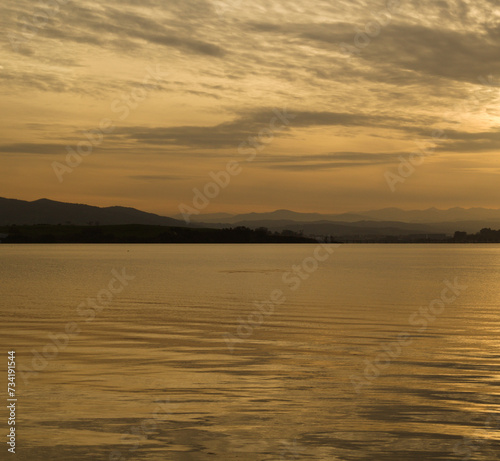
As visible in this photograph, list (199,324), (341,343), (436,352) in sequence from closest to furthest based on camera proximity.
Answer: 1. (436,352)
2. (341,343)
3. (199,324)

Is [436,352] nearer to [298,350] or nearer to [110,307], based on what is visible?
[298,350]

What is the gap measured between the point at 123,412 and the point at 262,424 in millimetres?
3648

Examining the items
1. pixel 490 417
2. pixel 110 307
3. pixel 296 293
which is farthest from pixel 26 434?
pixel 296 293

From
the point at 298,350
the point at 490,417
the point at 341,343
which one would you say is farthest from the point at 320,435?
the point at 341,343

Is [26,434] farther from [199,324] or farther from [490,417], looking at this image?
[199,324]

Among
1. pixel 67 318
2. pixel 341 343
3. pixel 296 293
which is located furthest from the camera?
pixel 296 293

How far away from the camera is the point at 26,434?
15.5 m

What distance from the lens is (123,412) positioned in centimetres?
1766

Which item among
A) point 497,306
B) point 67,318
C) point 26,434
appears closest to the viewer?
point 26,434

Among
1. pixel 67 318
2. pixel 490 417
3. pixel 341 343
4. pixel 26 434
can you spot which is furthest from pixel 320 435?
pixel 67 318

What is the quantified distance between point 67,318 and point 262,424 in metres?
25.9

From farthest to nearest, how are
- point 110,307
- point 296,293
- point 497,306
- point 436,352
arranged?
point 296,293 < point 497,306 < point 110,307 < point 436,352

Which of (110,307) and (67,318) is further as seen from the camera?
(110,307)

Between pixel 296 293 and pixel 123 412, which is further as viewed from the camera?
pixel 296 293
